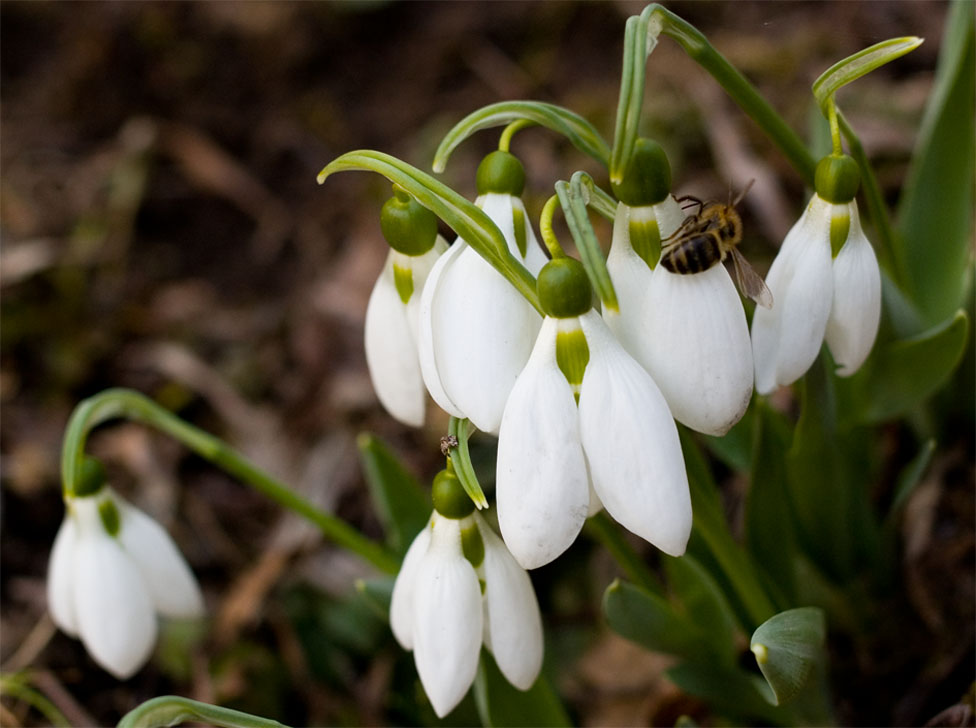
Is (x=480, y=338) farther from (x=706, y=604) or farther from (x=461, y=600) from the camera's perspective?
(x=706, y=604)

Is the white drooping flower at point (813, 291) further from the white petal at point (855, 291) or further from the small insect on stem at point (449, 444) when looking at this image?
the small insect on stem at point (449, 444)

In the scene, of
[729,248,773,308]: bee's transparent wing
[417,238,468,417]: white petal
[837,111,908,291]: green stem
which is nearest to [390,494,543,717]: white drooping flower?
[417,238,468,417]: white petal

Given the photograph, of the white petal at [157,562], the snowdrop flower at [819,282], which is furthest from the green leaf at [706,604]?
the white petal at [157,562]

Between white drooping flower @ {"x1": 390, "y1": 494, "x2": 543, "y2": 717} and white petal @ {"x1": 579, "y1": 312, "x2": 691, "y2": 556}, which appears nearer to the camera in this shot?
white petal @ {"x1": 579, "y1": 312, "x2": 691, "y2": 556}

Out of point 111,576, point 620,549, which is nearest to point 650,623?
point 620,549

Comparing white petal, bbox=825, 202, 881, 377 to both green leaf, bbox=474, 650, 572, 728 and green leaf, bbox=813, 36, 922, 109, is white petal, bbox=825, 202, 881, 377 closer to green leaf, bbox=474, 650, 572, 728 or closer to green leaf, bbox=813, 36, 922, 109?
green leaf, bbox=813, 36, 922, 109

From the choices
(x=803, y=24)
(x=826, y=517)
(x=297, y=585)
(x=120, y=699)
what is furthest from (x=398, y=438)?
(x=803, y=24)

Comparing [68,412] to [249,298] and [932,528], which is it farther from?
[932,528]
